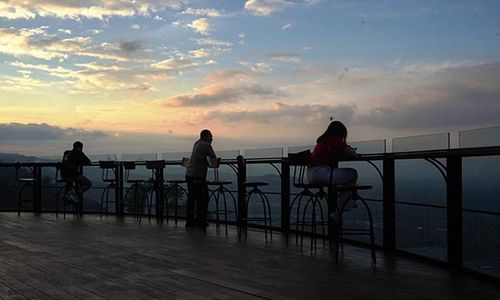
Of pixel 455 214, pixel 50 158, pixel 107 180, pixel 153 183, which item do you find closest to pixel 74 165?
pixel 107 180

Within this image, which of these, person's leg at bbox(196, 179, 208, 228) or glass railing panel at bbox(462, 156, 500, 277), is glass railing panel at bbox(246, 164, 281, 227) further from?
glass railing panel at bbox(462, 156, 500, 277)

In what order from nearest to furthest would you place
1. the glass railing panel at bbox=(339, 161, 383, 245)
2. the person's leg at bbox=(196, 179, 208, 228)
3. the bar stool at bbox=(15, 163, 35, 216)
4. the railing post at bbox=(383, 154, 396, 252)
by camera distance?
the railing post at bbox=(383, 154, 396, 252) → the glass railing panel at bbox=(339, 161, 383, 245) → the person's leg at bbox=(196, 179, 208, 228) → the bar stool at bbox=(15, 163, 35, 216)

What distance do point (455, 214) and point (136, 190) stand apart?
21.7 feet

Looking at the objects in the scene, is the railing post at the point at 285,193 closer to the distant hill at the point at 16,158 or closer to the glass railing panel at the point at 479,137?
the glass railing panel at the point at 479,137

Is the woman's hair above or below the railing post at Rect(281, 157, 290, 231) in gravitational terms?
above

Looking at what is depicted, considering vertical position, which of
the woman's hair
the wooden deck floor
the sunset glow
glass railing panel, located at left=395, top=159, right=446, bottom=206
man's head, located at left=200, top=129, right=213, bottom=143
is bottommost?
the wooden deck floor

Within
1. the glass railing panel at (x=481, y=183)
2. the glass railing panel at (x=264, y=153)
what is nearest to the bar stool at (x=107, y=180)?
the glass railing panel at (x=264, y=153)

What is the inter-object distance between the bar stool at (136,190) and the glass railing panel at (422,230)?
540 cm

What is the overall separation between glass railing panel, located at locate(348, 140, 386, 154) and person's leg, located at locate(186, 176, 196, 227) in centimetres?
319

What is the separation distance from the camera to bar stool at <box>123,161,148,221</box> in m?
9.67

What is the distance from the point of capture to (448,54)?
1267 centimetres

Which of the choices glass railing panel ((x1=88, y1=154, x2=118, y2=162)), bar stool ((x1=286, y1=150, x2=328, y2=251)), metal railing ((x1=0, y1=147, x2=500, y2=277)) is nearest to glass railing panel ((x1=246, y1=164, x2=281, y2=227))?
metal railing ((x1=0, y1=147, x2=500, y2=277))

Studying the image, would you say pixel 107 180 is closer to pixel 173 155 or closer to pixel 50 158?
pixel 173 155

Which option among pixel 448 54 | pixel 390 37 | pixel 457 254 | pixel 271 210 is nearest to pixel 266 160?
pixel 271 210
